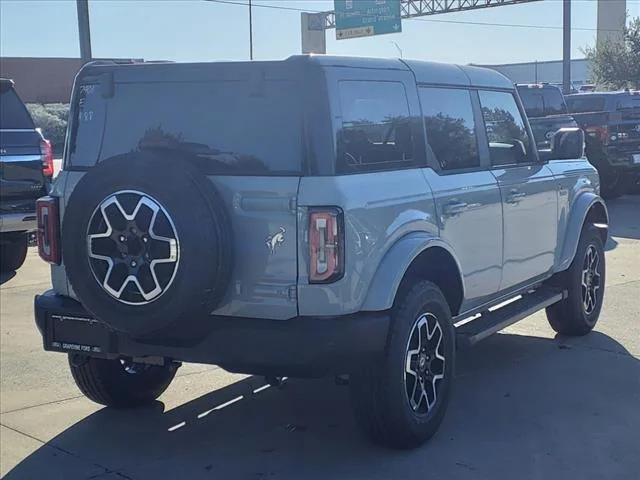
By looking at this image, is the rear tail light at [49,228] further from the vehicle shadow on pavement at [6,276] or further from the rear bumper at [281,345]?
the vehicle shadow on pavement at [6,276]

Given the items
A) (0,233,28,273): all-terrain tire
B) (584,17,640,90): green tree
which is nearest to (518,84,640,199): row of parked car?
(0,233,28,273): all-terrain tire

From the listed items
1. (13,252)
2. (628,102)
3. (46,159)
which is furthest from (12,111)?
(628,102)

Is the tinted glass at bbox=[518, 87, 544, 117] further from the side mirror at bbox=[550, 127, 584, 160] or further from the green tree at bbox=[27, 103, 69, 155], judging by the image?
the green tree at bbox=[27, 103, 69, 155]

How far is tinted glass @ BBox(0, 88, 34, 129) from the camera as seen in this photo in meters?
10.1

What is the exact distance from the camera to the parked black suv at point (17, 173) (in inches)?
380

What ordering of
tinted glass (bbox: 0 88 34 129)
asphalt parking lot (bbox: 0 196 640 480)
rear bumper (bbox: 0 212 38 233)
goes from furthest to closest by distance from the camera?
tinted glass (bbox: 0 88 34 129) → rear bumper (bbox: 0 212 38 233) → asphalt parking lot (bbox: 0 196 640 480)

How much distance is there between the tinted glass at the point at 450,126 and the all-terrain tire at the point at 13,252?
6.41 metres

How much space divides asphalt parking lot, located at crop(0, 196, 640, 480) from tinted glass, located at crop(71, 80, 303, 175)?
5.02ft

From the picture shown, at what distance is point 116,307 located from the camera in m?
4.37

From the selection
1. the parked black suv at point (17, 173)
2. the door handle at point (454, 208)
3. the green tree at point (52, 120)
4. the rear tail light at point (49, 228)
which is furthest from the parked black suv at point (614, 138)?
the green tree at point (52, 120)

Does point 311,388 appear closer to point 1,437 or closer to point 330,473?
point 330,473

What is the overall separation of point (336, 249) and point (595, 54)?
34.9 meters

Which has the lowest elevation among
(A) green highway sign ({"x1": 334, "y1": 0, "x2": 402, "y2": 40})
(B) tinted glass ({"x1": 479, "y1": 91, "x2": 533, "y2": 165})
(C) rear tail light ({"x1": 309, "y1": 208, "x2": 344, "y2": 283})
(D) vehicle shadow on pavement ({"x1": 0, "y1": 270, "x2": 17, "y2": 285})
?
(D) vehicle shadow on pavement ({"x1": 0, "y1": 270, "x2": 17, "y2": 285})

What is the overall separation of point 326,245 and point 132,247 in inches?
35.7
